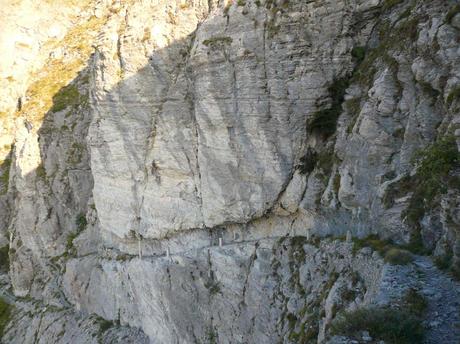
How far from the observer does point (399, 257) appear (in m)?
12.5

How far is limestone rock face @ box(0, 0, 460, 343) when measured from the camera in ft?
47.6

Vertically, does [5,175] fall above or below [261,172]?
above

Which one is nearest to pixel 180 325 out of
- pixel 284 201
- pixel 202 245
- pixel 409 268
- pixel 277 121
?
pixel 202 245

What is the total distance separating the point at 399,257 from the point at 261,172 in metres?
12.4

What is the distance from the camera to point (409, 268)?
1200 centimetres

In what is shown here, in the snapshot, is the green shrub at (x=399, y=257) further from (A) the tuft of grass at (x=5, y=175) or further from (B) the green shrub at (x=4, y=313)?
(A) the tuft of grass at (x=5, y=175)

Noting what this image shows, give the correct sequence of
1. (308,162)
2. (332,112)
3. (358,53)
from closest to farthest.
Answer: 1. (358,53)
2. (332,112)
3. (308,162)

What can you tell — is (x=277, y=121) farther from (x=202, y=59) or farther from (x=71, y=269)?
(x=71, y=269)

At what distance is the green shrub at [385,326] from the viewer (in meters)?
9.24

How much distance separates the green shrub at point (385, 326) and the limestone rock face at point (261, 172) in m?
0.43

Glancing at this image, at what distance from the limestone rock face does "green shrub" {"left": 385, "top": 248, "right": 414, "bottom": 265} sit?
167 millimetres

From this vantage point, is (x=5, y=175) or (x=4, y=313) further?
(x=5, y=175)

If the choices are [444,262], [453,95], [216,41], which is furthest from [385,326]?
[216,41]

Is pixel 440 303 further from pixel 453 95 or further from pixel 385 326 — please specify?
pixel 453 95
